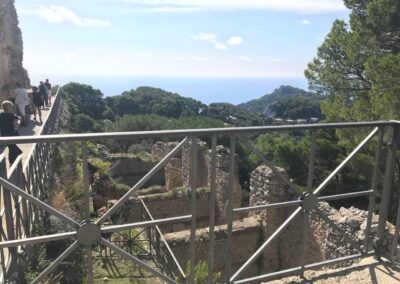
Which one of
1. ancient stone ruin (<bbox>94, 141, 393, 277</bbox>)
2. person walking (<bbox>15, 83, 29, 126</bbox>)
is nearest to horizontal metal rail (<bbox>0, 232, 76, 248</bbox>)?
ancient stone ruin (<bbox>94, 141, 393, 277</bbox>)

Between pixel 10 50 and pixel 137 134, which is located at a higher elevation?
pixel 10 50

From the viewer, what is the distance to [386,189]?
440 centimetres

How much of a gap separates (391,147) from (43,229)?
5.14 meters

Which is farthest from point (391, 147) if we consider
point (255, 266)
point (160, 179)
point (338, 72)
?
point (160, 179)

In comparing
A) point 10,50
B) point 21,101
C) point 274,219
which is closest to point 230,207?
point 274,219

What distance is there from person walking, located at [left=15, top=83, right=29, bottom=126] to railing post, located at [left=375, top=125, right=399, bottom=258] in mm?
11542

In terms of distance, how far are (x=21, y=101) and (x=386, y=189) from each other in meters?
11.8

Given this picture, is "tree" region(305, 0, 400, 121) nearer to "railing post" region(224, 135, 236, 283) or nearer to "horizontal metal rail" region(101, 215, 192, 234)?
"railing post" region(224, 135, 236, 283)

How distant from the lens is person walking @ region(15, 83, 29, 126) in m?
13.0

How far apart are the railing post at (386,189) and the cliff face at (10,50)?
22343 mm

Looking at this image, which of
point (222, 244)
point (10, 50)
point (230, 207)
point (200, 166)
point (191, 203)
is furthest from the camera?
point (10, 50)

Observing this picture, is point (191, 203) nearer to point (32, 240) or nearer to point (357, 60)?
point (32, 240)

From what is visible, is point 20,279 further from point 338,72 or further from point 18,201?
point 338,72

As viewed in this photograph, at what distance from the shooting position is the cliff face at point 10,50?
931 inches
